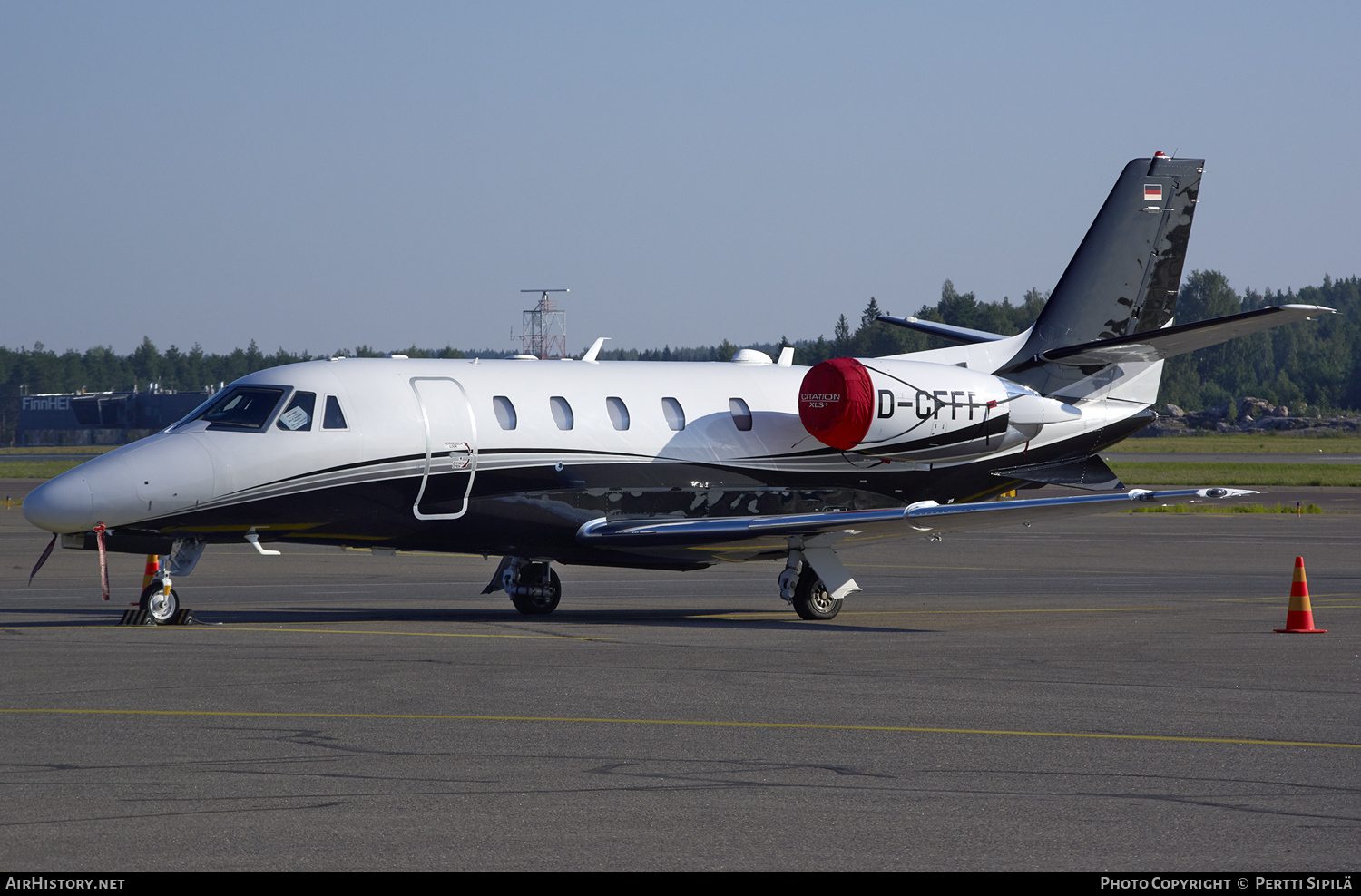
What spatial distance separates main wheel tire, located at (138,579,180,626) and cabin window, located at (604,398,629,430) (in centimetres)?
600

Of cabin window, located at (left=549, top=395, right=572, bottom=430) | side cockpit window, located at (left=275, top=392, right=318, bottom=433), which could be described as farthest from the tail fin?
side cockpit window, located at (left=275, top=392, right=318, bottom=433)

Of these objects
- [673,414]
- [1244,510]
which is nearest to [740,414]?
[673,414]

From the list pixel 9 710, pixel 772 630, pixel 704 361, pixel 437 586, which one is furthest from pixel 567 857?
pixel 437 586

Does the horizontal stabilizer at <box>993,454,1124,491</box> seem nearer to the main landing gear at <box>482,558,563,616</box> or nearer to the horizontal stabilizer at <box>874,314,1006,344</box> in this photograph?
the horizontal stabilizer at <box>874,314,1006,344</box>

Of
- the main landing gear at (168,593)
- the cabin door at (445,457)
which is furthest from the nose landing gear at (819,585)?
the main landing gear at (168,593)

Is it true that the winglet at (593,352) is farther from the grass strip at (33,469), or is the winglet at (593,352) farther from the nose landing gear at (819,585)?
the grass strip at (33,469)

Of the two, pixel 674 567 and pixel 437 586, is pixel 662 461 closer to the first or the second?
pixel 674 567

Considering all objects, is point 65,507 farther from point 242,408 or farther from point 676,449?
point 676,449

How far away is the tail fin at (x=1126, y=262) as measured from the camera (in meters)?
23.3

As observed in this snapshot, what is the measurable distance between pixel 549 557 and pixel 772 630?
10.9 ft

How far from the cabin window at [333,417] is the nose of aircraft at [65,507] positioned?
286 cm

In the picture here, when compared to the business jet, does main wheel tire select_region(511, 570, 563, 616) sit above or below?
below

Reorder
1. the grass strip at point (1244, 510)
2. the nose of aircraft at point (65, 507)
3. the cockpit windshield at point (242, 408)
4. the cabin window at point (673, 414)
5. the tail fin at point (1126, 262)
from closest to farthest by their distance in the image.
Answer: the nose of aircraft at point (65, 507)
the cockpit windshield at point (242, 408)
the cabin window at point (673, 414)
the tail fin at point (1126, 262)
the grass strip at point (1244, 510)

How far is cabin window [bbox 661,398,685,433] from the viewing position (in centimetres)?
2045
